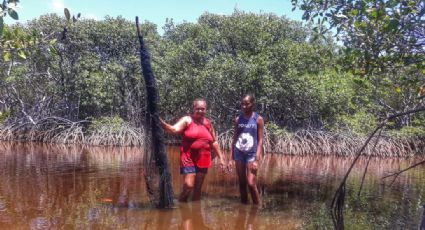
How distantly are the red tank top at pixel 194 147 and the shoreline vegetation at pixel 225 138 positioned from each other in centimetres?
922

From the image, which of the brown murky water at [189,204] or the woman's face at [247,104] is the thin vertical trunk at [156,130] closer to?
the brown murky water at [189,204]

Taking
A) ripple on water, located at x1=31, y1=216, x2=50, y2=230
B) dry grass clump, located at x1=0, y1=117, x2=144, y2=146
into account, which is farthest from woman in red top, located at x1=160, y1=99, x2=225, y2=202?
dry grass clump, located at x1=0, y1=117, x2=144, y2=146

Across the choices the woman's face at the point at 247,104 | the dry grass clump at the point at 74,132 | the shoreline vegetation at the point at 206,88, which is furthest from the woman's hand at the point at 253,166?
the dry grass clump at the point at 74,132

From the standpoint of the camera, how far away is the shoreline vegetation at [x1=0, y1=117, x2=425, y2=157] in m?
14.6

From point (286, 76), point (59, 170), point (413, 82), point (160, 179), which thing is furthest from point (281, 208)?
point (286, 76)

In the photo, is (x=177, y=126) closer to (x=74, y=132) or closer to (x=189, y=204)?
(x=189, y=204)

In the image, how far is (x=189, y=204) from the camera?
18.9 feet

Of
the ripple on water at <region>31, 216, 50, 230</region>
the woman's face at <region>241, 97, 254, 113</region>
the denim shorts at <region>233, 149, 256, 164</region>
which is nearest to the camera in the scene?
the ripple on water at <region>31, 216, 50, 230</region>

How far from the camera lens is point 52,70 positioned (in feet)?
59.0

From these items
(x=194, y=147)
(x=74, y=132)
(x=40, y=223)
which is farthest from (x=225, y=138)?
(x=40, y=223)

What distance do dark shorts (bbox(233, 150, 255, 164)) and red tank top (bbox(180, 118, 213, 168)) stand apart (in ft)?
1.66

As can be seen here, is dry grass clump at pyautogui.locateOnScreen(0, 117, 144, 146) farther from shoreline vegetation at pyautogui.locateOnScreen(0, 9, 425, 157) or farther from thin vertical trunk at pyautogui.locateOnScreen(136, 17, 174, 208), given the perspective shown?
thin vertical trunk at pyautogui.locateOnScreen(136, 17, 174, 208)

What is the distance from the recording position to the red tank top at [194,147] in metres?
5.51

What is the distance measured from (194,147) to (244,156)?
0.76 meters
